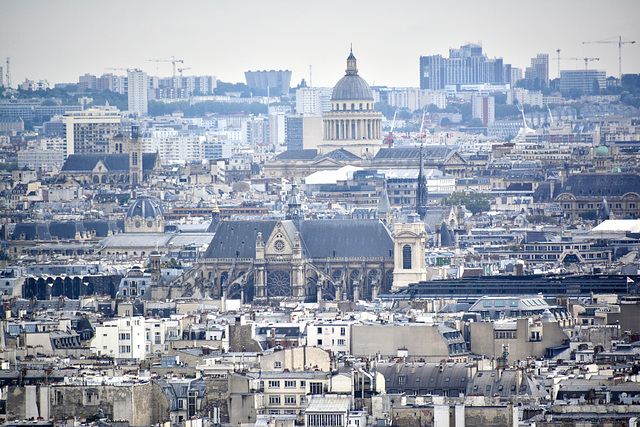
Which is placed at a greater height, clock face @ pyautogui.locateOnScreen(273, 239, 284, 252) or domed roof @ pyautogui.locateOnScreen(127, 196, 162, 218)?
domed roof @ pyautogui.locateOnScreen(127, 196, 162, 218)

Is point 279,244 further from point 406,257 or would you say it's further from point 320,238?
point 406,257

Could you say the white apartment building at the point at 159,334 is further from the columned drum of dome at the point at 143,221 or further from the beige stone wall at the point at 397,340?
the columned drum of dome at the point at 143,221

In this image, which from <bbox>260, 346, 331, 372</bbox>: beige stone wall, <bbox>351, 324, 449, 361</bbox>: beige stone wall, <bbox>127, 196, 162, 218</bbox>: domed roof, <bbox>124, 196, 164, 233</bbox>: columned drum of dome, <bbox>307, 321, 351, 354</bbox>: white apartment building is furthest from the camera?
<bbox>127, 196, 162, 218</bbox>: domed roof

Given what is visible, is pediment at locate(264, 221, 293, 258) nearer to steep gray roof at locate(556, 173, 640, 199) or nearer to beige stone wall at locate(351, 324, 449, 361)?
beige stone wall at locate(351, 324, 449, 361)

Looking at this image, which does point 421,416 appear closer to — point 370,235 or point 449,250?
point 370,235

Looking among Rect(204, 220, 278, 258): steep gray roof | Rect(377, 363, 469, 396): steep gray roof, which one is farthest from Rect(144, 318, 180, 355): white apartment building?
Rect(204, 220, 278, 258): steep gray roof

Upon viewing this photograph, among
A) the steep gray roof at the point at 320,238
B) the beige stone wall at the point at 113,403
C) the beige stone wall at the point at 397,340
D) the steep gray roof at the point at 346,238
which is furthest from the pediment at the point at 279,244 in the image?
the beige stone wall at the point at 113,403

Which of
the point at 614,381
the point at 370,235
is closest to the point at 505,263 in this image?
the point at 370,235
